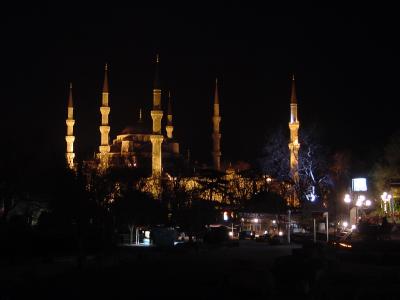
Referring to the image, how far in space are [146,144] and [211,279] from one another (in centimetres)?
6741

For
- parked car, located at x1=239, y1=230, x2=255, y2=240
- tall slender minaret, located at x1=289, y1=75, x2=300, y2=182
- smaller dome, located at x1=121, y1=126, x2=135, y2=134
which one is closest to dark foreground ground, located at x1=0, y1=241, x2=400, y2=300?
parked car, located at x1=239, y1=230, x2=255, y2=240

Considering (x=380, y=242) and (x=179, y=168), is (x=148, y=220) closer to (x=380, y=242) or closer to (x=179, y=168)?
(x=380, y=242)

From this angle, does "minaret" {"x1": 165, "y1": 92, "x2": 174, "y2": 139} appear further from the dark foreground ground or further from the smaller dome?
the dark foreground ground

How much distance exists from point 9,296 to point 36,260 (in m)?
A: 10.2

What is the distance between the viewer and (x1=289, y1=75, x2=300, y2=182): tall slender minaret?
70250 mm

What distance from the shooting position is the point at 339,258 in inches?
1249

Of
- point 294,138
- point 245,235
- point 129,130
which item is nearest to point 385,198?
point 245,235

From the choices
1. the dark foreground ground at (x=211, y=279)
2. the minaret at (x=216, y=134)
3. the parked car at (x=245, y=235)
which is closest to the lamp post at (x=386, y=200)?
the parked car at (x=245, y=235)

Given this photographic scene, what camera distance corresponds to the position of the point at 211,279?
25.7 m

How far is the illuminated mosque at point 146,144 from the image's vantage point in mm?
78000

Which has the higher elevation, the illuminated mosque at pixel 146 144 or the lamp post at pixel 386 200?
the illuminated mosque at pixel 146 144

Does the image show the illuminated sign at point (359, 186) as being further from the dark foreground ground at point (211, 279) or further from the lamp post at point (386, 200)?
the dark foreground ground at point (211, 279)

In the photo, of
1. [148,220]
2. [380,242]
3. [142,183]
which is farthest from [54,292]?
[142,183]

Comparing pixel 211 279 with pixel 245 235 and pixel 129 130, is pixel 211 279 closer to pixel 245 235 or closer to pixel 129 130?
pixel 245 235
